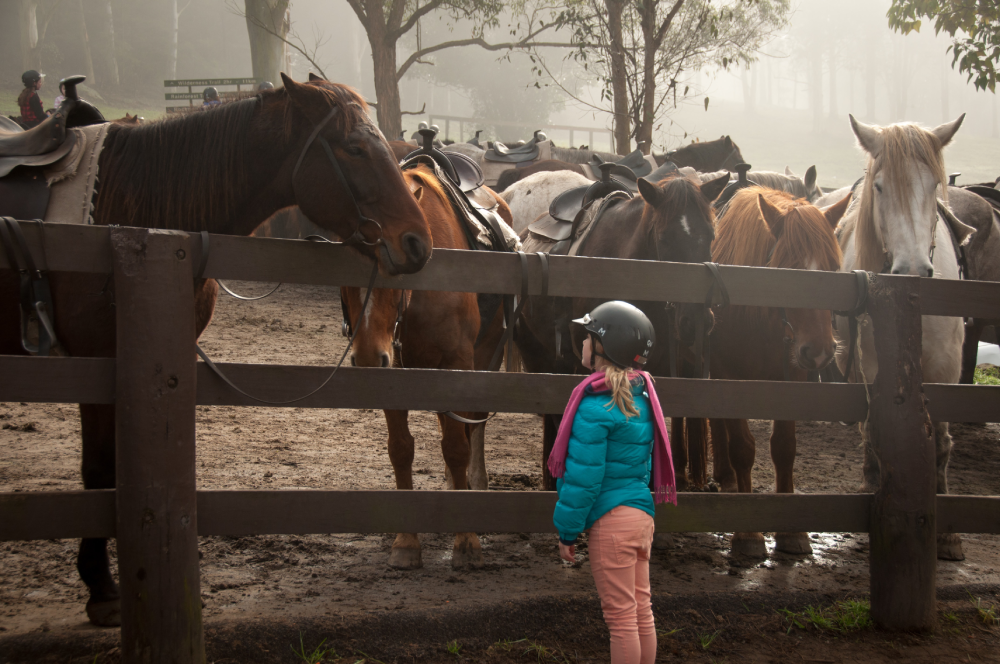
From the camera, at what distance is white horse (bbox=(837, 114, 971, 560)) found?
3.58 metres

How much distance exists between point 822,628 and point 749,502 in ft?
2.11


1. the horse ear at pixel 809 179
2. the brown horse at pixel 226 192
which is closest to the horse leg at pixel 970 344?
the horse ear at pixel 809 179

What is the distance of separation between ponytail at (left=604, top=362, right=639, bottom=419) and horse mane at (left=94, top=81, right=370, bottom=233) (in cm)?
134

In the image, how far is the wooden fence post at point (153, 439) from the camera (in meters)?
2.15

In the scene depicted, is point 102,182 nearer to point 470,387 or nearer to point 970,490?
point 470,387

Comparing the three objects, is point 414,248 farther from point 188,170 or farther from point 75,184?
point 75,184

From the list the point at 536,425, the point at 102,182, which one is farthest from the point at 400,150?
the point at 102,182

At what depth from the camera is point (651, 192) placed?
11.9 feet

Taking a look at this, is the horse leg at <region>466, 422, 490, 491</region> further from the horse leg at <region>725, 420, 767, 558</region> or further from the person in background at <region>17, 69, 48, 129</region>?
the person in background at <region>17, 69, 48, 129</region>

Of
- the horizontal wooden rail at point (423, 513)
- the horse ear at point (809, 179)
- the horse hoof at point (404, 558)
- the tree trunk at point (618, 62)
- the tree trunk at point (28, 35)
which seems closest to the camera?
the horizontal wooden rail at point (423, 513)

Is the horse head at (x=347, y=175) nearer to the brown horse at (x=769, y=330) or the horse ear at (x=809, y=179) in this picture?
the brown horse at (x=769, y=330)

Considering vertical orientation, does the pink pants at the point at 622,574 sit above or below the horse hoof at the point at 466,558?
above

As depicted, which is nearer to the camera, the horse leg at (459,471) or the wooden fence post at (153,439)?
the wooden fence post at (153,439)

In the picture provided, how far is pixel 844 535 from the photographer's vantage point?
4188 millimetres
